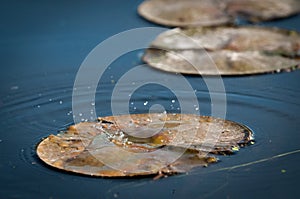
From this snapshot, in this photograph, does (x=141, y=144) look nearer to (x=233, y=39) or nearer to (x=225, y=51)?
(x=225, y=51)

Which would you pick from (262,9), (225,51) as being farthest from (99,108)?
(262,9)

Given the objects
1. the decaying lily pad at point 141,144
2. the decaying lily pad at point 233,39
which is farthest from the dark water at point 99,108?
Answer: the decaying lily pad at point 233,39

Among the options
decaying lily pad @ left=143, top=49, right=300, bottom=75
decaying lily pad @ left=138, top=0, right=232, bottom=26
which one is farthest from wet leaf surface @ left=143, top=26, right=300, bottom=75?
decaying lily pad @ left=138, top=0, right=232, bottom=26

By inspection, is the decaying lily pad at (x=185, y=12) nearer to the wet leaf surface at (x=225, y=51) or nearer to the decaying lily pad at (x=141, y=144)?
the wet leaf surface at (x=225, y=51)

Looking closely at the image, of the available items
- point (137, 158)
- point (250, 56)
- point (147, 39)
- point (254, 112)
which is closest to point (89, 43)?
point (147, 39)

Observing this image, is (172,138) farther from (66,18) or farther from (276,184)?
(66,18)

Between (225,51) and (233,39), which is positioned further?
(233,39)
